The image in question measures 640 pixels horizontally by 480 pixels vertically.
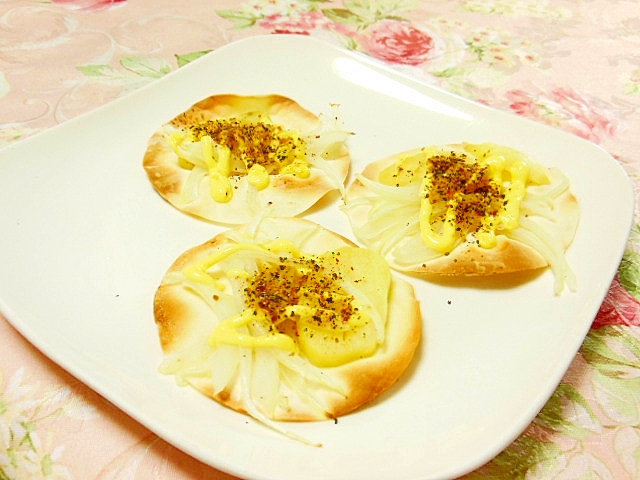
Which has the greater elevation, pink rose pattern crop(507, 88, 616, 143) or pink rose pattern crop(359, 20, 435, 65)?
pink rose pattern crop(359, 20, 435, 65)

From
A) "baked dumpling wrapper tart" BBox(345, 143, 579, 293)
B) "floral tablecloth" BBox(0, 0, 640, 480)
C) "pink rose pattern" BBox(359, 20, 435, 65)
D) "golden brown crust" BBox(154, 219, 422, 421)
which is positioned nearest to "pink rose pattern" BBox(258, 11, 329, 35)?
"floral tablecloth" BBox(0, 0, 640, 480)

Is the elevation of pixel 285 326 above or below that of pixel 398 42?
below

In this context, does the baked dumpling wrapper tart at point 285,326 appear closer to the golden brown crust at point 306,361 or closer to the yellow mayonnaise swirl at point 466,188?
the golden brown crust at point 306,361

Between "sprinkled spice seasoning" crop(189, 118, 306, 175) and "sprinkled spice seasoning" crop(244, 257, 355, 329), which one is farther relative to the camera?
"sprinkled spice seasoning" crop(189, 118, 306, 175)

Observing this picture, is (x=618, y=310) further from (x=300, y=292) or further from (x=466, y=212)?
(x=300, y=292)

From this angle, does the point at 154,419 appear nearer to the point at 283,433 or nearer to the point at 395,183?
the point at 283,433

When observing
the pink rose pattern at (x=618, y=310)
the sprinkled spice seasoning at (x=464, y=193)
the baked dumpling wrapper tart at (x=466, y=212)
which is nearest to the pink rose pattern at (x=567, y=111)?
the baked dumpling wrapper tart at (x=466, y=212)

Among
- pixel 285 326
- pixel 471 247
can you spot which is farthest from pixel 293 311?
pixel 471 247

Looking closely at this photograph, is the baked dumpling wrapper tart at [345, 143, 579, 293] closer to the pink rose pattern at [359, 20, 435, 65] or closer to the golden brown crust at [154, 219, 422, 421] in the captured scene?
the golden brown crust at [154, 219, 422, 421]
